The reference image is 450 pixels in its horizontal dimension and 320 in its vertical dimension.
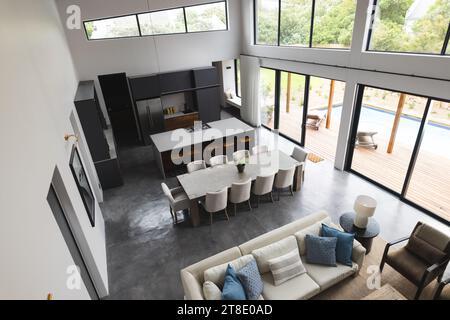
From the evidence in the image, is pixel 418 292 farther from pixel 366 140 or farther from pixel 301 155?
pixel 366 140

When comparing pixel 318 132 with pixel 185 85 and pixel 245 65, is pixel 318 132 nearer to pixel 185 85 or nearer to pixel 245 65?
pixel 245 65

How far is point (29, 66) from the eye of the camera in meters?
2.79

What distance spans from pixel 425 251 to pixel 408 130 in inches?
132

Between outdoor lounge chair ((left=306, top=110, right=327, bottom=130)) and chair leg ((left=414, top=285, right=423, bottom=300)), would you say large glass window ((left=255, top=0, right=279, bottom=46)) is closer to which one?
outdoor lounge chair ((left=306, top=110, right=327, bottom=130))

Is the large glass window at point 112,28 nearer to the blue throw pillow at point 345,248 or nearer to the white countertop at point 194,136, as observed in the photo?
the white countertop at point 194,136

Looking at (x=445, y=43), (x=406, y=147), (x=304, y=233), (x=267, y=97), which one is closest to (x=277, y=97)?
(x=267, y=97)

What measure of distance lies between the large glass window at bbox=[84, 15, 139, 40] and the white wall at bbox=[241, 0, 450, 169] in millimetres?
4504

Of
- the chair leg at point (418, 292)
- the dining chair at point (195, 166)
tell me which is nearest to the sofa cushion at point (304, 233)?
the chair leg at point (418, 292)

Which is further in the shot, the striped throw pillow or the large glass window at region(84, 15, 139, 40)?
the large glass window at region(84, 15, 139, 40)

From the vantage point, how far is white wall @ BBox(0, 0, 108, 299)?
5.46 ft

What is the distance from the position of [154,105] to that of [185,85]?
4.35 feet

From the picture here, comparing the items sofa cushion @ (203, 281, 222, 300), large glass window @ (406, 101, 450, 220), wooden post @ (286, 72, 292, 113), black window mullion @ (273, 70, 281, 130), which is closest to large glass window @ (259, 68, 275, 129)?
black window mullion @ (273, 70, 281, 130)
